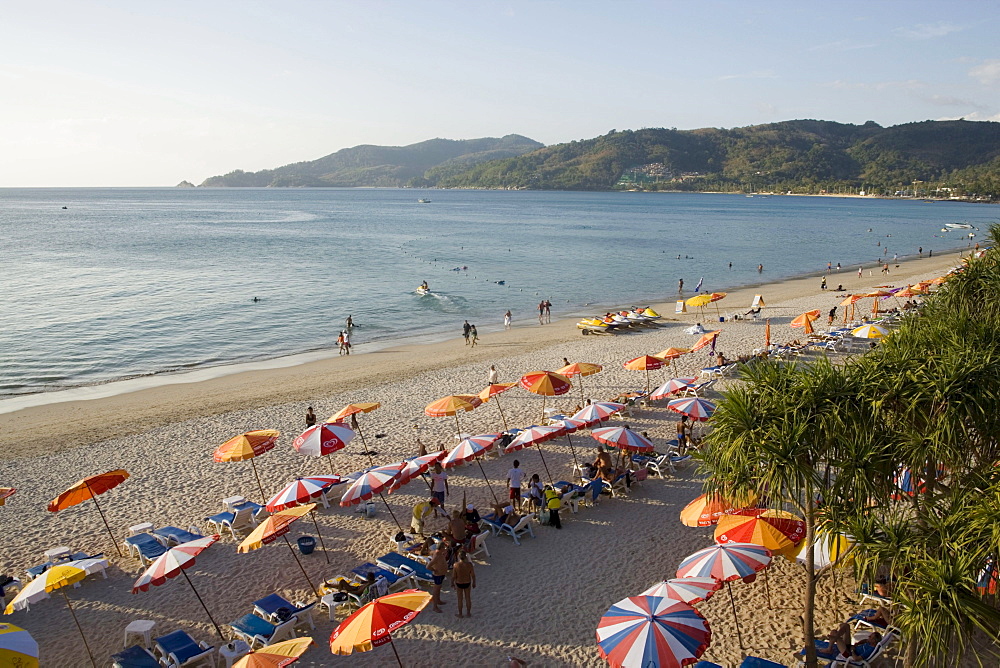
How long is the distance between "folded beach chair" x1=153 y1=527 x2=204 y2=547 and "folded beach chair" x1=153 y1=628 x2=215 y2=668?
3020 mm

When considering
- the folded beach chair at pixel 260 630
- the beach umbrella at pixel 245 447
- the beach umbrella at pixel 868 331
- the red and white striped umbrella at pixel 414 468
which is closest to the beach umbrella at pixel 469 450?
the red and white striped umbrella at pixel 414 468

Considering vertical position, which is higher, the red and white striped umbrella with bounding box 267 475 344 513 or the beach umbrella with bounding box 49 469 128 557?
the beach umbrella with bounding box 49 469 128 557

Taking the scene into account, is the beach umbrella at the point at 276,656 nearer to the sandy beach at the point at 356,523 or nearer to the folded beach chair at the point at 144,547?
the sandy beach at the point at 356,523

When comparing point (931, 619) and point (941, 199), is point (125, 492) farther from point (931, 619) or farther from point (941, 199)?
point (941, 199)

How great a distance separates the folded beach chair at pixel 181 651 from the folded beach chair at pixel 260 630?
44 centimetres

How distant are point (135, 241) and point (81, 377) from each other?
62.8 meters

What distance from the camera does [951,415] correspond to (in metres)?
7.25

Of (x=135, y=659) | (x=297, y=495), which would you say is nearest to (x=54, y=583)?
(x=135, y=659)

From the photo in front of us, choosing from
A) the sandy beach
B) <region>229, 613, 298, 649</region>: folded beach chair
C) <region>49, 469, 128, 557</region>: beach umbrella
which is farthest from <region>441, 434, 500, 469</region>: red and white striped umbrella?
<region>49, 469, 128, 557</region>: beach umbrella

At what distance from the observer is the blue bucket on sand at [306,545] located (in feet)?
38.1

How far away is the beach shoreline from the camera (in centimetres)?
1980

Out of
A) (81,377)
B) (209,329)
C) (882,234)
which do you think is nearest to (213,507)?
(81,377)

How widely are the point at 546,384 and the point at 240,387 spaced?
14075 mm

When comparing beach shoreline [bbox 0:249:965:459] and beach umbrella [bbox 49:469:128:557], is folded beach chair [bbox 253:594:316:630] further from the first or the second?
beach shoreline [bbox 0:249:965:459]
